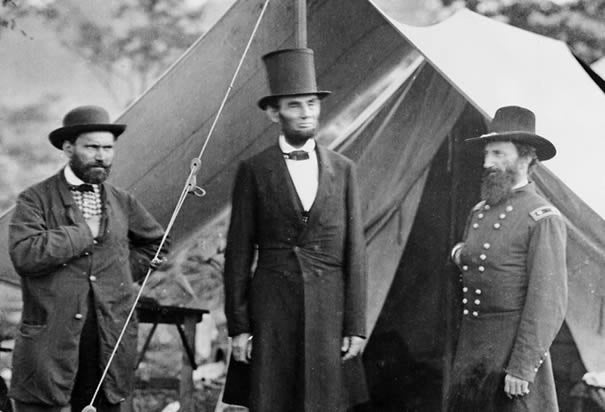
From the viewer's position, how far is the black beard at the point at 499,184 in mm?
4270

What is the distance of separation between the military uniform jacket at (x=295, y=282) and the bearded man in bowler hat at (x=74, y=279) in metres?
0.55

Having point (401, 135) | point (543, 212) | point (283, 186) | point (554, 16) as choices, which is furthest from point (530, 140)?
point (554, 16)

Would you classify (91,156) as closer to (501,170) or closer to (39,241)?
(39,241)

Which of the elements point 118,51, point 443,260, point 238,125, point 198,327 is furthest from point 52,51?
point 443,260

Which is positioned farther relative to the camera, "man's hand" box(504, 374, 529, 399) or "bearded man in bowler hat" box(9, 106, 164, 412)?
"bearded man in bowler hat" box(9, 106, 164, 412)

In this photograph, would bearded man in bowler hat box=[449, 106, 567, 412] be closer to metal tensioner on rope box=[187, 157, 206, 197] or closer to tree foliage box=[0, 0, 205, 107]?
metal tensioner on rope box=[187, 157, 206, 197]

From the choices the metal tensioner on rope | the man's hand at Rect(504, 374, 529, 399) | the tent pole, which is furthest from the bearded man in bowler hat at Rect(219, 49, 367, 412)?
the man's hand at Rect(504, 374, 529, 399)

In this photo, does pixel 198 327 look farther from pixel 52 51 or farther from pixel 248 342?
pixel 52 51

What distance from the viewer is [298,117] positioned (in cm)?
418

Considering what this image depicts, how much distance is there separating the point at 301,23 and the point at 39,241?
1.61 metres

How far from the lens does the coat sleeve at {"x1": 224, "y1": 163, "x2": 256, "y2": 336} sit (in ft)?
13.3

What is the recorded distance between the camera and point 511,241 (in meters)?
4.16

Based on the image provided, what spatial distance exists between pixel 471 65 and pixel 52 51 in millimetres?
2172

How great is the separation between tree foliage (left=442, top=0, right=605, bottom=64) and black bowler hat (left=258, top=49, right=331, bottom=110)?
5.71 feet
